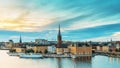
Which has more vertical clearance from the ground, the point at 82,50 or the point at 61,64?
the point at 82,50

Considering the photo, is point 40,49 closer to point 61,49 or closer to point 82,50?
point 61,49

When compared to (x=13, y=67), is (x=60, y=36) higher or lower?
higher

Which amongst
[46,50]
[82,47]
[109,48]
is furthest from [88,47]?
[109,48]

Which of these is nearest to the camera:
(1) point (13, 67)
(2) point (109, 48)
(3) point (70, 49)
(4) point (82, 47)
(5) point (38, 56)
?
(1) point (13, 67)

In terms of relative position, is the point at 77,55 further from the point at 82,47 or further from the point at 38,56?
the point at 38,56

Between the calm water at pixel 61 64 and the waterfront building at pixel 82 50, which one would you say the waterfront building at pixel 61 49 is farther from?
the calm water at pixel 61 64

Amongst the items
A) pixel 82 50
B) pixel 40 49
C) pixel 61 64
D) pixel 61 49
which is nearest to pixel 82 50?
pixel 82 50

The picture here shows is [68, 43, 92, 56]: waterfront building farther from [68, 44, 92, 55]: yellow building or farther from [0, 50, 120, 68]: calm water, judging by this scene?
[0, 50, 120, 68]: calm water

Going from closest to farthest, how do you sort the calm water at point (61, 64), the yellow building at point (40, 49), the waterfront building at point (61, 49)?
the calm water at point (61, 64)
the waterfront building at point (61, 49)
the yellow building at point (40, 49)

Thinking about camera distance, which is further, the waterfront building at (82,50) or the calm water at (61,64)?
the waterfront building at (82,50)

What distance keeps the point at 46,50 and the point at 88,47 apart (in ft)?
13.5

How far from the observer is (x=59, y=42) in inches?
986

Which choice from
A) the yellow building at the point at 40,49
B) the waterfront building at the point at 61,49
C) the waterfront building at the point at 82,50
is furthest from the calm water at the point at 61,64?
the yellow building at the point at 40,49

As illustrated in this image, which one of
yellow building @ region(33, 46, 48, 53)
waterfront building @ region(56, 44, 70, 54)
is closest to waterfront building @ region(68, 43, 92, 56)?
waterfront building @ region(56, 44, 70, 54)
